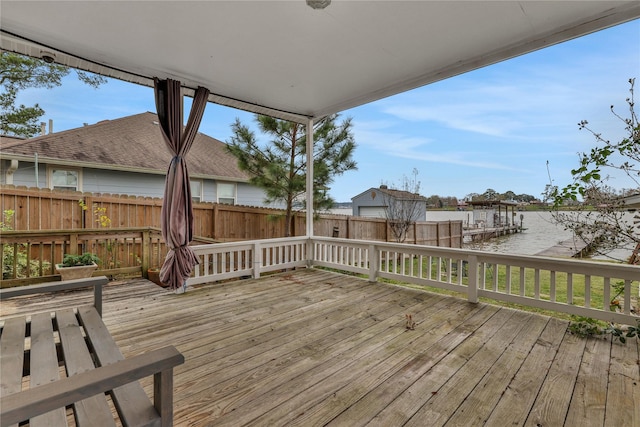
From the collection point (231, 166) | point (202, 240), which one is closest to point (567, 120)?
point (202, 240)

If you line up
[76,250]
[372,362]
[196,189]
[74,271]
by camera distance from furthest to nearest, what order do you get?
[196,189] → [76,250] → [74,271] → [372,362]

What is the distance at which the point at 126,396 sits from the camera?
1131mm

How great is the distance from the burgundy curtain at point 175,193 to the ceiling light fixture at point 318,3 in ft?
6.69

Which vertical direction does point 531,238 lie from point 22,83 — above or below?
below

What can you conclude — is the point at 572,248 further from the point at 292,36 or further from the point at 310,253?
the point at 310,253

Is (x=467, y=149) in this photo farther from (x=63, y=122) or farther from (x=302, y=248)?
(x=63, y=122)

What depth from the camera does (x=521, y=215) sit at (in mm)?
3600

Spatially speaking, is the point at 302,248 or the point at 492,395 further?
the point at 302,248

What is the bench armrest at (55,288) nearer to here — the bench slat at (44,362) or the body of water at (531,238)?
the bench slat at (44,362)

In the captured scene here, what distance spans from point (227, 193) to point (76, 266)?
289 centimetres

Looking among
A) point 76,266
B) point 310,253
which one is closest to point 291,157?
point 310,253

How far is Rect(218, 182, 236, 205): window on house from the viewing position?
621 centimetres

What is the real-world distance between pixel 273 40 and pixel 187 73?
1.30 metres

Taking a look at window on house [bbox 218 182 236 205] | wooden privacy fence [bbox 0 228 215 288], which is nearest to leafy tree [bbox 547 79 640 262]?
wooden privacy fence [bbox 0 228 215 288]
